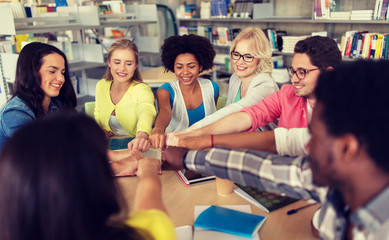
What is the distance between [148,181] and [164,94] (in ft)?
4.62

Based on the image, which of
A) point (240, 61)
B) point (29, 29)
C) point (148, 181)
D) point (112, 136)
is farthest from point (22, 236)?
point (29, 29)

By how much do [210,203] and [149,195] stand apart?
1.45 ft

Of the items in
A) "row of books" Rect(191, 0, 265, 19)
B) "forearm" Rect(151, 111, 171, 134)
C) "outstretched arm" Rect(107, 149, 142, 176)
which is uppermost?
"row of books" Rect(191, 0, 265, 19)

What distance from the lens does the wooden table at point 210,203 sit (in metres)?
1.19

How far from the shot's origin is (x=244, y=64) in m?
2.39

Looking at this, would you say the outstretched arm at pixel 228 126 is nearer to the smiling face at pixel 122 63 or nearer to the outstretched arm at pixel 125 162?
the outstretched arm at pixel 125 162

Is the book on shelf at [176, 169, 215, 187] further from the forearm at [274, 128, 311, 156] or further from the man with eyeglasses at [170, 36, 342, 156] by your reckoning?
the forearm at [274, 128, 311, 156]

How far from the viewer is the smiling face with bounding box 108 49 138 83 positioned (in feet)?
8.01

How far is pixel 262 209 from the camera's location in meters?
1.33

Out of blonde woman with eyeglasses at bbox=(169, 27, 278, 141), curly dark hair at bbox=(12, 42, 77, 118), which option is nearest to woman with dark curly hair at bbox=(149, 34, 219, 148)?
blonde woman with eyeglasses at bbox=(169, 27, 278, 141)

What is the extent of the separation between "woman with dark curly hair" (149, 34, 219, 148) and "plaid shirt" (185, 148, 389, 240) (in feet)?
3.57

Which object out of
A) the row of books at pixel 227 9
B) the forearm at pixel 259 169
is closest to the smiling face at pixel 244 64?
the forearm at pixel 259 169

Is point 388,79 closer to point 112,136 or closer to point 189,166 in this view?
point 189,166

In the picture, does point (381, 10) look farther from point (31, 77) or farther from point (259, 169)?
point (31, 77)
